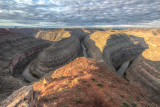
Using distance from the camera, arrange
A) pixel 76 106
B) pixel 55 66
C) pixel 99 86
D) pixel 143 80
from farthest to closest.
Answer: pixel 55 66
pixel 143 80
pixel 99 86
pixel 76 106

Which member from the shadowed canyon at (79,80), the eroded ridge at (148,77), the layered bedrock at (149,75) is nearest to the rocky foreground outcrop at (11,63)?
the shadowed canyon at (79,80)

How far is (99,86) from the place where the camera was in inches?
525

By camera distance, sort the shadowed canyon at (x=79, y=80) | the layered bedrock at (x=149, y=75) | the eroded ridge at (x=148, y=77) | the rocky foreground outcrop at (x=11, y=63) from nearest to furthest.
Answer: the shadowed canyon at (x=79, y=80) → the rocky foreground outcrop at (x=11, y=63) → the eroded ridge at (x=148, y=77) → the layered bedrock at (x=149, y=75)

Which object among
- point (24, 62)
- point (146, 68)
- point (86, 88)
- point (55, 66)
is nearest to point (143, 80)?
point (146, 68)

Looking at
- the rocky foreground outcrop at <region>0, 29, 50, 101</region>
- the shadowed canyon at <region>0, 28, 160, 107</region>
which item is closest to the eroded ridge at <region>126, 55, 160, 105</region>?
the shadowed canyon at <region>0, 28, 160, 107</region>

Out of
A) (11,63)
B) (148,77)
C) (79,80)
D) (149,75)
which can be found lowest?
(148,77)

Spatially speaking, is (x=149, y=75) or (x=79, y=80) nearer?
(x=79, y=80)

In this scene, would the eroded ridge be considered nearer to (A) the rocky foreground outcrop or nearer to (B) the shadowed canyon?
(B) the shadowed canyon

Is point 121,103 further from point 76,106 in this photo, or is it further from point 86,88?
point 76,106

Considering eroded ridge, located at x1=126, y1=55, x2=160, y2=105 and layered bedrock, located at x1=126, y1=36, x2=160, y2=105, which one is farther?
layered bedrock, located at x1=126, y1=36, x2=160, y2=105

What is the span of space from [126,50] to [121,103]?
7436cm

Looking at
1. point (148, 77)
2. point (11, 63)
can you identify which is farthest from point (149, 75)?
point (11, 63)

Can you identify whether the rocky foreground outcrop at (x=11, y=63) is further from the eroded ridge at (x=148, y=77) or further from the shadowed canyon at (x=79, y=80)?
the eroded ridge at (x=148, y=77)

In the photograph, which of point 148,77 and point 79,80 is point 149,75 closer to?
point 148,77
